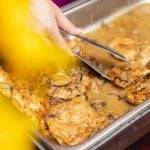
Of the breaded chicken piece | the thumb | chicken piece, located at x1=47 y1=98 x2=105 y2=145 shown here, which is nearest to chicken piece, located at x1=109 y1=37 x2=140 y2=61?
the breaded chicken piece

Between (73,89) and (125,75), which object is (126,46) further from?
(73,89)

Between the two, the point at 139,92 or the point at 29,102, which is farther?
the point at 139,92

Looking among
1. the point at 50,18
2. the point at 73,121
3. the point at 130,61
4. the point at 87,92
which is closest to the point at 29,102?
the point at 73,121

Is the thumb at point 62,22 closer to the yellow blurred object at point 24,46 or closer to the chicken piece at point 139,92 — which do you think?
the yellow blurred object at point 24,46

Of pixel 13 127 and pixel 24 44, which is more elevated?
pixel 13 127

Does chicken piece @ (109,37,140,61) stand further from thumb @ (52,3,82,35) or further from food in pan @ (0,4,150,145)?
thumb @ (52,3,82,35)

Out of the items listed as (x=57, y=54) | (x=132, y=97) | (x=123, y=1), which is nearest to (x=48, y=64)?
(x=57, y=54)

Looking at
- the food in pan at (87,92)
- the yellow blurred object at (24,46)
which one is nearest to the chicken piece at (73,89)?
the food in pan at (87,92)

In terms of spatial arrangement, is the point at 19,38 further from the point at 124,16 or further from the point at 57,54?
the point at 124,16
